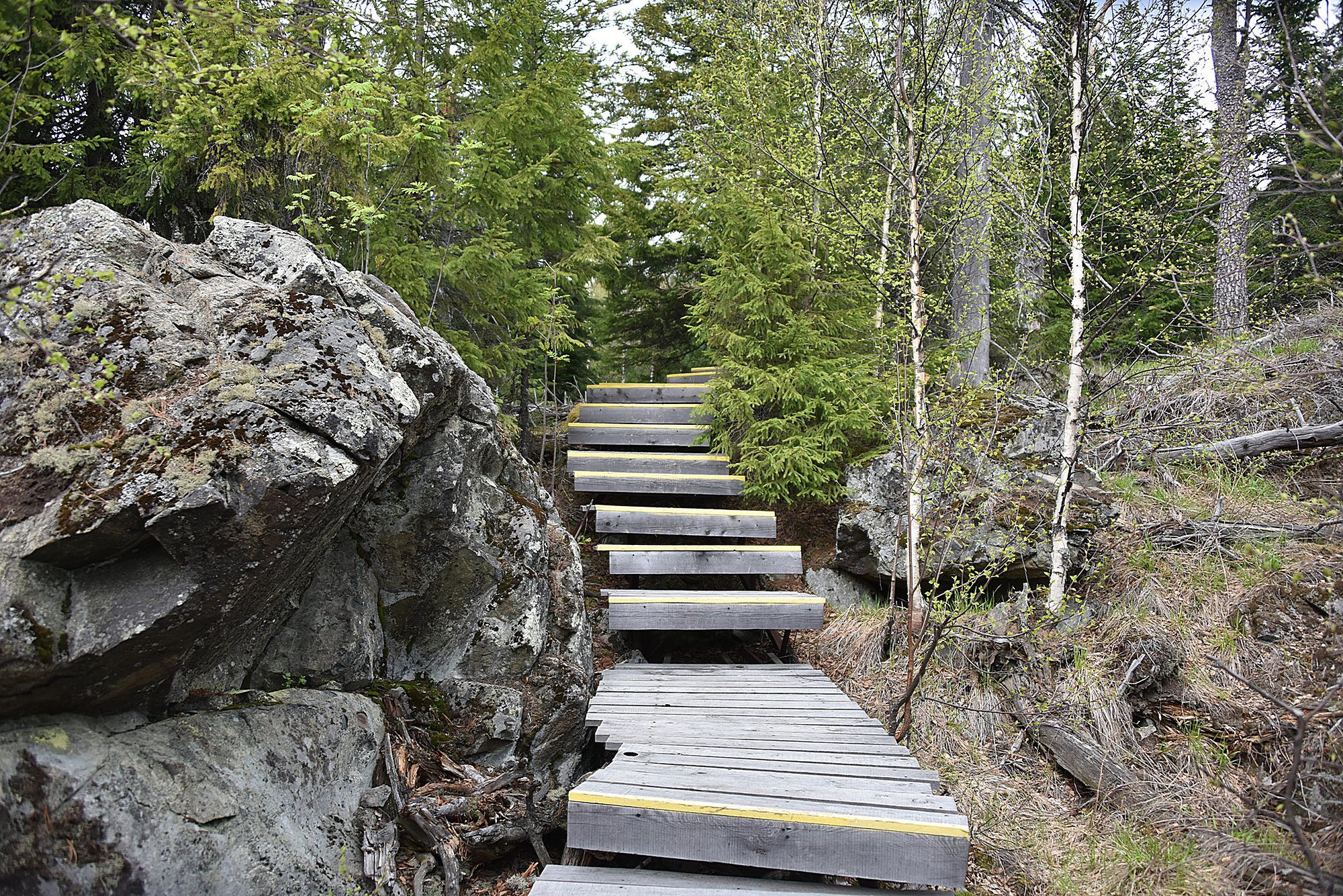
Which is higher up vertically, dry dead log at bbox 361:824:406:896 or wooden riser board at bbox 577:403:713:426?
wooden riser board at bbox 577:403:713:426

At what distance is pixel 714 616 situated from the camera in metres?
5.50

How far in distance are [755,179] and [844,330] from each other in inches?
72.9

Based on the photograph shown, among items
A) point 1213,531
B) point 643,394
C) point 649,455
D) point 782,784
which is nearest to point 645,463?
point 649,455

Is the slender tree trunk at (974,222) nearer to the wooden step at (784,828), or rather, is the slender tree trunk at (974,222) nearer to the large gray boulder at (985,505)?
the large gray boulder at (985,505)

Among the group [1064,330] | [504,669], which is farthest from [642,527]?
[1064,330]

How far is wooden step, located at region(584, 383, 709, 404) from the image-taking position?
894 cm

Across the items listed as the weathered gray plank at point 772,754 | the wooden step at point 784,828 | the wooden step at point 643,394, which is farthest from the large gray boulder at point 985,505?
the wooden step at point 643,394

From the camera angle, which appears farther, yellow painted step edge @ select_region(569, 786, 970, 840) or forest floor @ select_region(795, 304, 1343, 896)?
forest floor @ select_region(795, 304, 1343, 896)

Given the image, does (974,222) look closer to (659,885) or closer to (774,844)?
(774,844)

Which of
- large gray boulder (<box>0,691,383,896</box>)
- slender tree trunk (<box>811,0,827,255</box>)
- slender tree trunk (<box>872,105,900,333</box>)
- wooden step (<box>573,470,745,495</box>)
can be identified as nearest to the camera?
large gray boulder (<box>0,691,383,896</box>)

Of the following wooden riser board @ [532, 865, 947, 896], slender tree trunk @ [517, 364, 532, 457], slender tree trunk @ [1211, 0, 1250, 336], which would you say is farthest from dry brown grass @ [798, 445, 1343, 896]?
slender tree trunk @ [517, 364, 532, 457]

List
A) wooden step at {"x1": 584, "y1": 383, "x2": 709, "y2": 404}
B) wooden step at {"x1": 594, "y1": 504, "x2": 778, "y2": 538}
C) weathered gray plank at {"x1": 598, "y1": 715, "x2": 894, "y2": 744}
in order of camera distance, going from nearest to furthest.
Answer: weathered gray plank at {"x1": 598, "y1": 715, "x2": 894, "y2": 744} < wooden step at {"x1": 594, "y1": 504, "x2": 778, "y2": 538} < wooden step at {"x1": 584, "y1": 383, "x2": 709, "y2": 404}

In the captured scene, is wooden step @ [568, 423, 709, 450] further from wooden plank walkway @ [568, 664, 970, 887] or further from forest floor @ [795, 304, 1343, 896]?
wooden plank walkway @ [568, 664, 970, 887]

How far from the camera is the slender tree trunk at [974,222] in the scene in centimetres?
612
